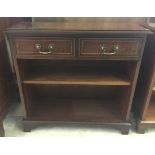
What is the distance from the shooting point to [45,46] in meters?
0.89

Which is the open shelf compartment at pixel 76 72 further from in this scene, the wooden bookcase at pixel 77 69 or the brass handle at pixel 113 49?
the brass handle at pixel 113 49

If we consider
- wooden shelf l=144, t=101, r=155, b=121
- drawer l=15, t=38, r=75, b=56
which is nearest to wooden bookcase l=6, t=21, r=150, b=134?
drawer l=15, t=38, r=75, b=56

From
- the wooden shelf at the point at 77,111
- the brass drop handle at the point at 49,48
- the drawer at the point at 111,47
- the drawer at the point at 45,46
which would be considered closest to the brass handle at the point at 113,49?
the drawer at the point at 111,47

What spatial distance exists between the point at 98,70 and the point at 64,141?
2.74 feet

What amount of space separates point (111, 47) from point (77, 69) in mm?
346

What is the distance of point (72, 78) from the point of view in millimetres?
1044

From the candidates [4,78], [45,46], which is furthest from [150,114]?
[4,78]

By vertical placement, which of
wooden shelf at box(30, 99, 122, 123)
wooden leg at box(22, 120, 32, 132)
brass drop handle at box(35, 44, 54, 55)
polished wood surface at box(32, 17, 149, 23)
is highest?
polished wood surface at box(32, 17, 149, 23)

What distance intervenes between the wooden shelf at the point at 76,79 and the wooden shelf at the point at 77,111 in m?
0.27

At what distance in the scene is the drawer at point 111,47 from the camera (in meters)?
0.88

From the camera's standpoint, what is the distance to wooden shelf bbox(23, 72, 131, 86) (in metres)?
1.01

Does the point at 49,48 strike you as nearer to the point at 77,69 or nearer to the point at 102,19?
the point at 77,69

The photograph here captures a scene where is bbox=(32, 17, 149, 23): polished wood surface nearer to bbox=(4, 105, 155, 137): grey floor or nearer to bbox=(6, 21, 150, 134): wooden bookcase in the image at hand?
bbox=(6, 21, 150, 134): wooden bookcase

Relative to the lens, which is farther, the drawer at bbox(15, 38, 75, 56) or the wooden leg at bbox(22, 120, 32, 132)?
the wooden leg at bbox(22, 120, 32, 132)
